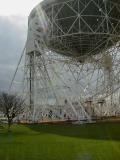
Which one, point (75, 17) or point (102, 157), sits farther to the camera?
point (75, 17)

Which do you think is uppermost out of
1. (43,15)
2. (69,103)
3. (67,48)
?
(43,15)

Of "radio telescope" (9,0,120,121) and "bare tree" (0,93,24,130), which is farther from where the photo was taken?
"bare tree" (0,93,24,130)

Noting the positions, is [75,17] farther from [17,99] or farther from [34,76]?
[17,99]

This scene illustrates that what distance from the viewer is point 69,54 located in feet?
156

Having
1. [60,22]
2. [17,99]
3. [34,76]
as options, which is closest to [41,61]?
[34,76]

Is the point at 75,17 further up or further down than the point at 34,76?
further up

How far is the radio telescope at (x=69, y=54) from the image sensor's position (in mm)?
41719

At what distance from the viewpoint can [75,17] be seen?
1641 inches

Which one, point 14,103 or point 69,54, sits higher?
point 69,54

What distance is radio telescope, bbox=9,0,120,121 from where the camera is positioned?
4172 cm

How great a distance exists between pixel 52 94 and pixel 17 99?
11.2m

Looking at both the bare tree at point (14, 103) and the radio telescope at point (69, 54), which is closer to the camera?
the radio telescope at point (69, 54)

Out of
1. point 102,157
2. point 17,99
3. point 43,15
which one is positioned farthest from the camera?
point 17,99

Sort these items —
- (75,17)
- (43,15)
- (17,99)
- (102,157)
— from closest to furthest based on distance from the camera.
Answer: (102,157)
(75,17)
(43,15)
(17,99)
